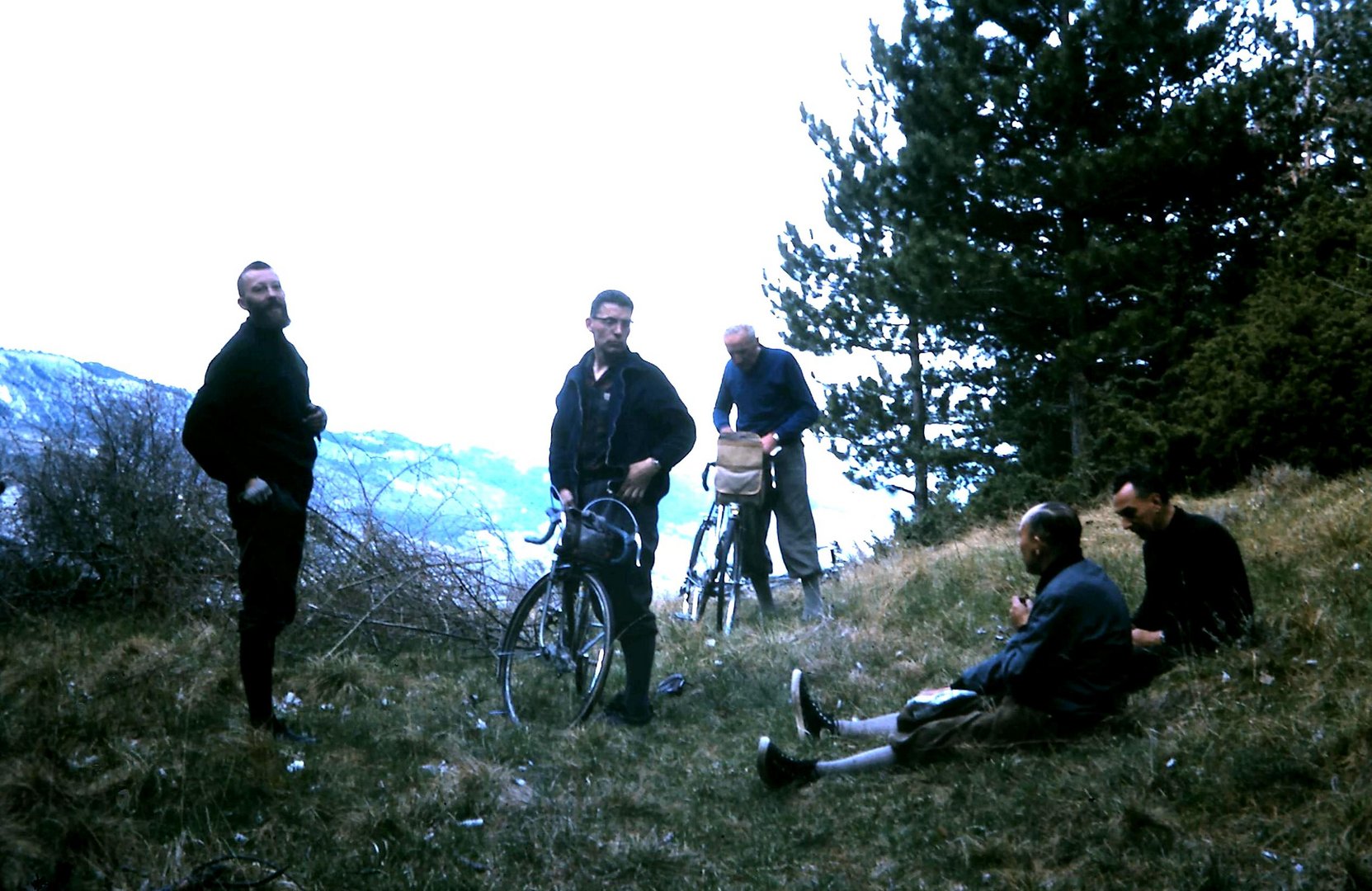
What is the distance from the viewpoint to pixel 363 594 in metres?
8.38

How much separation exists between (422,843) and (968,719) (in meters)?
2.23

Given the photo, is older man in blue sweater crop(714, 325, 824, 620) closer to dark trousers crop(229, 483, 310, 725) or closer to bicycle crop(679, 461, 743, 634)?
bicycle crop(679, 461, 743, 634)

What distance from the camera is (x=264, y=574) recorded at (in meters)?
5.26

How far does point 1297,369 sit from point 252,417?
795 cm

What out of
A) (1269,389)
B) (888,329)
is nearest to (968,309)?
(888,329)

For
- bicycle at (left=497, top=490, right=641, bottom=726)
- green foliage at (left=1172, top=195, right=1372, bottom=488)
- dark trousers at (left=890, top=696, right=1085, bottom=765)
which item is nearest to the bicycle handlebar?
bicycle at (left=497, top=490, right=641, bottom=726)

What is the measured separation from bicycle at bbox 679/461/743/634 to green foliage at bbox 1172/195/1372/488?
14.5 ft

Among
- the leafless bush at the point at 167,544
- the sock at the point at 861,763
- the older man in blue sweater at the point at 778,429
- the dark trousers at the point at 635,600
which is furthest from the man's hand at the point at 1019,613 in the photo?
the leafless bush at the point at 167,544

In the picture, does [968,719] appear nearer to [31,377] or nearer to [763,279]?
[31,377]

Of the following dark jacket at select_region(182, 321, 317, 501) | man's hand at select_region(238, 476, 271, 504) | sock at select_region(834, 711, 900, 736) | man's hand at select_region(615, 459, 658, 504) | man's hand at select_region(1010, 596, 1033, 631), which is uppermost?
dark jacket at select_region(182, 321, 317, 501)

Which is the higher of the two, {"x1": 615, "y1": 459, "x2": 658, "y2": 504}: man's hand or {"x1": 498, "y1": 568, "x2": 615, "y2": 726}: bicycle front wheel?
{"x1": 615, "y1": 459, "x2": 658, "y2": 504}: man's hand

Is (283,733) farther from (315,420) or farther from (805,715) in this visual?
(805,715)

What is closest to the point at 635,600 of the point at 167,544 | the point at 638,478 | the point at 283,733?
the point at 638,478

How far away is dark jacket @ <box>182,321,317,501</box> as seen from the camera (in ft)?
17.0
